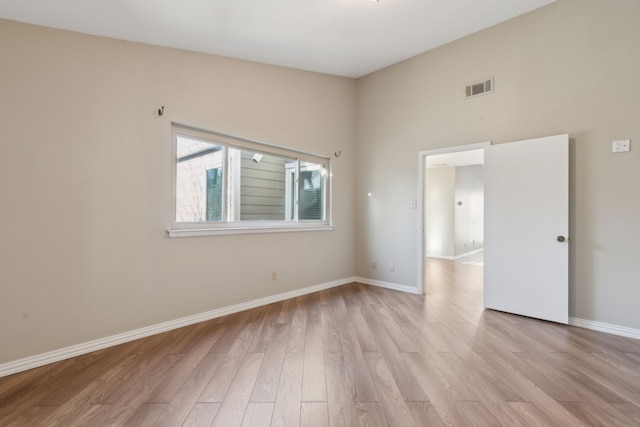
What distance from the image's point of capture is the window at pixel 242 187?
3.33 m

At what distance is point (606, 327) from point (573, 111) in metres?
2.25

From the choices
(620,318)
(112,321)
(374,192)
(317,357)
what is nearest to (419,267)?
(374,192)

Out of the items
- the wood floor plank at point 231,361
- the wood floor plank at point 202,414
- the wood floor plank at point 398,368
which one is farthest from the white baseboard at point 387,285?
the wood floor plank at point 202,414

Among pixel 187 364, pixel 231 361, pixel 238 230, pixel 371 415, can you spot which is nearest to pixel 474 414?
pixel 371 415

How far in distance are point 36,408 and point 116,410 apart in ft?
1.62

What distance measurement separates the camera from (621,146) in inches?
116

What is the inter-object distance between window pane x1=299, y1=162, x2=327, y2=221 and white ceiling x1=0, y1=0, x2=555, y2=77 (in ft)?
4.86

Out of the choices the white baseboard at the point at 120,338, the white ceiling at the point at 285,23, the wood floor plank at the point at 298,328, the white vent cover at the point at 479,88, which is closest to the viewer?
the white baseboard at the point at 120,338

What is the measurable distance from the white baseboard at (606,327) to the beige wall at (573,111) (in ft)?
0.15

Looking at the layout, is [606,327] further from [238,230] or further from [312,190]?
[238,230]

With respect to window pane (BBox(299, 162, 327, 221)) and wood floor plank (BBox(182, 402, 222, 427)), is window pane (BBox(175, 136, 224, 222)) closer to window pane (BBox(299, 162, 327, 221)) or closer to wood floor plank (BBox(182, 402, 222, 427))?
window pane (BBox(299, 162, 327, 221))

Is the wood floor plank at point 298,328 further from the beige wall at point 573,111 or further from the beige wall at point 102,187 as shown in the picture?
the beige wall at point 573,111

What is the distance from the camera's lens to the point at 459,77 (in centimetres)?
404

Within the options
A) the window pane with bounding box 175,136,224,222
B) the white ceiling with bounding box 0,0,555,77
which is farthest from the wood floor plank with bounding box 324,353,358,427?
the white ceiling with bounding box 0,0,555,77
